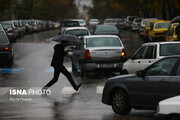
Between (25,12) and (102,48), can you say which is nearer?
(102,48)

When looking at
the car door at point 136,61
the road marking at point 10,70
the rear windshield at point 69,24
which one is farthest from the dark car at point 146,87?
the rear windshield at point 69,24

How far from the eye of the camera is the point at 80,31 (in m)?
35.0

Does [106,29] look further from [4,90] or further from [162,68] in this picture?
[162,68]

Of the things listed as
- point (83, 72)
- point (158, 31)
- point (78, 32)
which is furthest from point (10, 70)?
point (158, 31)

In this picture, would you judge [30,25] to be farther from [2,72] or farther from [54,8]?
[54,8]

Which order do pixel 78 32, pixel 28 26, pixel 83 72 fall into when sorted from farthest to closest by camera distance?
pixel 28 26
pixel 78 32
pixel 83 72

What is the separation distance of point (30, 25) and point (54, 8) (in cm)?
6282

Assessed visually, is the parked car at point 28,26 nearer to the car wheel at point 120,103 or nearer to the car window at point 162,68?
the car wheel at point 120,103

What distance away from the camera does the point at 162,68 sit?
11977 mm

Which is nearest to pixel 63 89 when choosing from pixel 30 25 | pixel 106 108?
pixel 106 108

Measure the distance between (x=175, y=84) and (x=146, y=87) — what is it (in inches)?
34.8

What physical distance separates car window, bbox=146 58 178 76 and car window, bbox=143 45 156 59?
614cm

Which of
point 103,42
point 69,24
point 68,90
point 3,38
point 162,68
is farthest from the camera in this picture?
point 69,24

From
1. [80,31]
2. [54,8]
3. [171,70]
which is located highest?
[171,70]
